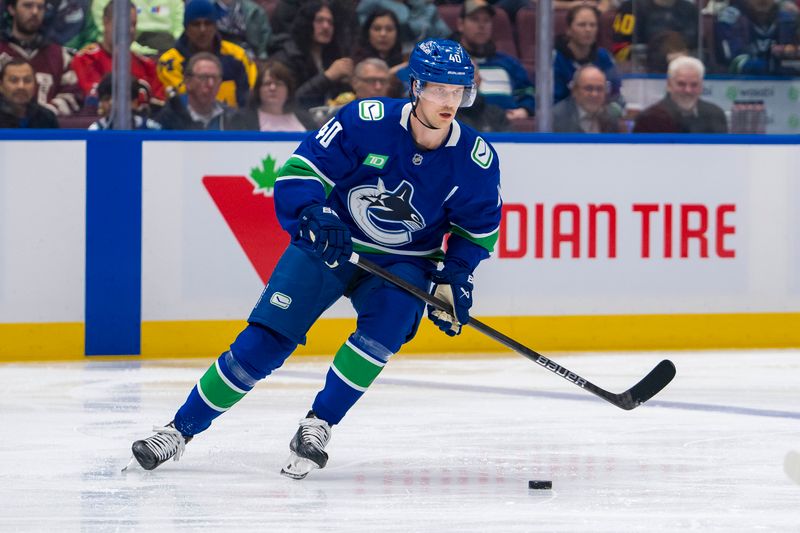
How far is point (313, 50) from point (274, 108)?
26 centimetres

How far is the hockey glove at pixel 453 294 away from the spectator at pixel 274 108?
2.03m

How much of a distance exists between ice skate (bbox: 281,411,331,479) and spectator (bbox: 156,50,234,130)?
2249mm

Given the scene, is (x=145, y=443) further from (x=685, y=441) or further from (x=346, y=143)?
(x=685, y=441)

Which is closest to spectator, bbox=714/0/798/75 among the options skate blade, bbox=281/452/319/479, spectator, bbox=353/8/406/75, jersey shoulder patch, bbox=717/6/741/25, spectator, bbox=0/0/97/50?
jersey shoulder patch, bbox=717/6/741/25

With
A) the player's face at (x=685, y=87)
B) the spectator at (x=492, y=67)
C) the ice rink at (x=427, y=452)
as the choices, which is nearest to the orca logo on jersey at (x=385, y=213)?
the ice rink at (x=427, y=452)

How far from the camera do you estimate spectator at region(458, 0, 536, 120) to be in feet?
18.0

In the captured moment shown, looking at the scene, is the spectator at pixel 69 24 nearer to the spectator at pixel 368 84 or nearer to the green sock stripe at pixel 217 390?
the spectator at pixel 368 84

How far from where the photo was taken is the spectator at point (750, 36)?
18.8 ft

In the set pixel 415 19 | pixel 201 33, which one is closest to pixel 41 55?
pixel 201 33

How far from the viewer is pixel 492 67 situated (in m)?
5.59

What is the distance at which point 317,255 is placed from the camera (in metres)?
3.34

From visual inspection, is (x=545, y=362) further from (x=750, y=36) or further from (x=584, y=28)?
(x=750, y=36)

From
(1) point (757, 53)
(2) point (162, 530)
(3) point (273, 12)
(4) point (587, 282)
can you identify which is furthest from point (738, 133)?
(2) point (162, 530)

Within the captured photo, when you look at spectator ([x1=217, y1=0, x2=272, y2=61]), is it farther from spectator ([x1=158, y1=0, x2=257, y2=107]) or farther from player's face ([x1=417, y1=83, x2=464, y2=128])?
player's face ([x1=417, y1=83, x2=464, y2=128])
